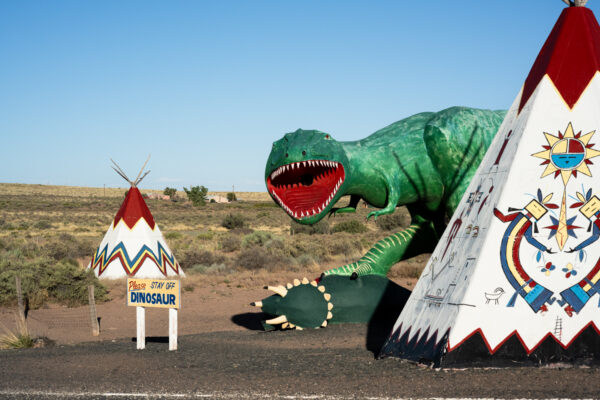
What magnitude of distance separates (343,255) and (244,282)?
22.2 ft

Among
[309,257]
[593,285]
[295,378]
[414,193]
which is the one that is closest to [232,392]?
[295,378]

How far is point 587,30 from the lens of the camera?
6.03 metres

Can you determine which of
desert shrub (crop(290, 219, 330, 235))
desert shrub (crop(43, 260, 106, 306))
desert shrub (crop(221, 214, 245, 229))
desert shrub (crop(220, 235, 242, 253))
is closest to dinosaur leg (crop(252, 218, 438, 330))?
desert shrub (crop(43, 260, 106, 306))

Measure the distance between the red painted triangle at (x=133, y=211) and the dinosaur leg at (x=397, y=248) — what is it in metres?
7.92

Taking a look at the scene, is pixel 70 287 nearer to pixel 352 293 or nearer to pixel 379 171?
pixel 352 293

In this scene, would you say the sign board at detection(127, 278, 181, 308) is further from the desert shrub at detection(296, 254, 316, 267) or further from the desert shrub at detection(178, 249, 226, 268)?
the desert shrub at detection(178, 249, 226, 268)

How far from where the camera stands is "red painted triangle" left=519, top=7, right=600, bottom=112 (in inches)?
234

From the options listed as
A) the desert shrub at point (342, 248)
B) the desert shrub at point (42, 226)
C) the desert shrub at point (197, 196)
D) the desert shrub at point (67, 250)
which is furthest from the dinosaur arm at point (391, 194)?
the desert shrub at point (197, 196)

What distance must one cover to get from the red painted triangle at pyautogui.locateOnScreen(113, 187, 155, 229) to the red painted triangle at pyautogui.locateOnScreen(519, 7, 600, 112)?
1120 cm

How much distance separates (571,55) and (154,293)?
5.24 meters

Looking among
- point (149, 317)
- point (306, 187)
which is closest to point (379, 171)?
point (306, 187)

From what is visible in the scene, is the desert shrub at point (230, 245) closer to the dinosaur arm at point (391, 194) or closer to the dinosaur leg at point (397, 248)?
the dinosaur leg at point (397, 248)

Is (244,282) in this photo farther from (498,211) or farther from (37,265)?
(498,211)

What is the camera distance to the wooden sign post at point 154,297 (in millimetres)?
7566
